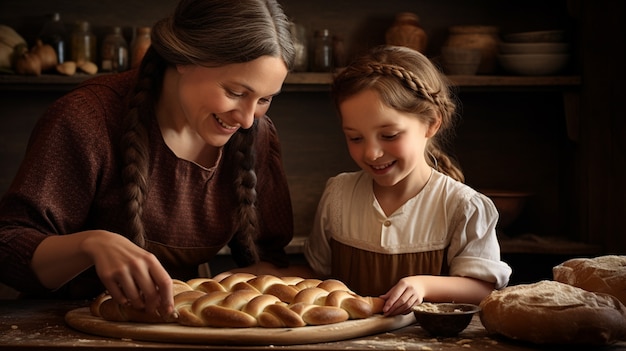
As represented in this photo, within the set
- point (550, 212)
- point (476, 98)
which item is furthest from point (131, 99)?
point (550, 212)

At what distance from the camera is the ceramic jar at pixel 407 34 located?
131 inches

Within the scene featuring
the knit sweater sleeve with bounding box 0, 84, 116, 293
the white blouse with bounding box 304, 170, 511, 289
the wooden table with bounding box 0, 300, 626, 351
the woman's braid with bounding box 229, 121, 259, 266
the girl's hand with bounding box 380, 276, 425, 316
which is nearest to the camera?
the wooden table with bounding box 0, 300, 626, 351

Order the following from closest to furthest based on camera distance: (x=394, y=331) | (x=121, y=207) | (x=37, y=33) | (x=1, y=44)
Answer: (x=394, y=331) → (x=121, y=207) → (x=1, y=44) → (x=37, y=33)

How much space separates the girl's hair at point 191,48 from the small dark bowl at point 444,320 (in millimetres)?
674

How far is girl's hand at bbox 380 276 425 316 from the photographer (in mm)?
1600

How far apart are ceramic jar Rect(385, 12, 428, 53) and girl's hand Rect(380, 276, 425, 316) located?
1.78m

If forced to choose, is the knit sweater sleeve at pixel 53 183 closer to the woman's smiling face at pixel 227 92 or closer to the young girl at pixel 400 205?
the woman's smiling face at pixel 227 92

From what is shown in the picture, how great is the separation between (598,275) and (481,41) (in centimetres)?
183

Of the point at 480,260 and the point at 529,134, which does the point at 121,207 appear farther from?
the point at 529,134

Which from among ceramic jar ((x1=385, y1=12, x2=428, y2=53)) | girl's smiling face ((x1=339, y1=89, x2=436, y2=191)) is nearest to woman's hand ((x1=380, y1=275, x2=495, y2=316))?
girl's smiling face ((x1=339, y1=89, x2=436, y2=191))

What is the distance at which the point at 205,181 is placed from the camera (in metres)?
2.08

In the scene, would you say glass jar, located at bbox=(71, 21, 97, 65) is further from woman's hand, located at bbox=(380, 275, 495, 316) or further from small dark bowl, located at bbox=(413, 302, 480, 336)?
small dark bowl, located at bbox=(413, 302, 480, 336)

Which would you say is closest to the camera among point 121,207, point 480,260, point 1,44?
point 480,260

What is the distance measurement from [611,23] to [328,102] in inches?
45.3
